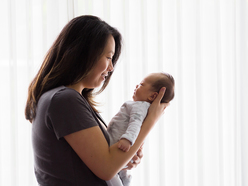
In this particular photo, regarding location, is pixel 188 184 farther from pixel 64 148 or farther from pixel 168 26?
pixel 64 148

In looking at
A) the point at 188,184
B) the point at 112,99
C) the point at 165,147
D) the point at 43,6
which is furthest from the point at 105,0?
the point at 188,184

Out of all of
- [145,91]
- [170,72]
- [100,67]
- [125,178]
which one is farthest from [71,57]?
[170,72]

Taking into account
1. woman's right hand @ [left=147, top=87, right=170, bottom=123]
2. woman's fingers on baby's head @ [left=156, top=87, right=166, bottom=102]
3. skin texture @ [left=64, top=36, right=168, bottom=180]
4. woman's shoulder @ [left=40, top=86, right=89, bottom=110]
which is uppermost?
woman's shoulder @ [left=40, top=86, right=89, bottom=110]

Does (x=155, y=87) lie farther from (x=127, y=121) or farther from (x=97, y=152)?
(x=97, y=152)

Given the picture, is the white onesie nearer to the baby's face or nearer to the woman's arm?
the baby's face

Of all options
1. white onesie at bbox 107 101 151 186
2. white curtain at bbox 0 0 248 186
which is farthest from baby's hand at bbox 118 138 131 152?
white curtain at bbox 0 0 248 186

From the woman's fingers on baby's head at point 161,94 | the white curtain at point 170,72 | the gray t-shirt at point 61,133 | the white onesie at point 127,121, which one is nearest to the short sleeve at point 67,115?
the gray t-shirt at point 61,133

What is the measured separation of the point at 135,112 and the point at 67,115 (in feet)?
1.41

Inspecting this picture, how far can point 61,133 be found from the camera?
923mm

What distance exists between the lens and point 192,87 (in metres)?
2.09

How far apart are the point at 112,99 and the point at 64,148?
3.70ft

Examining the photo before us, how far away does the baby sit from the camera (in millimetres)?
1177

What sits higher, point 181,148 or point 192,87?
point 192,87

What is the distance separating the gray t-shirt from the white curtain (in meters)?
1.07
